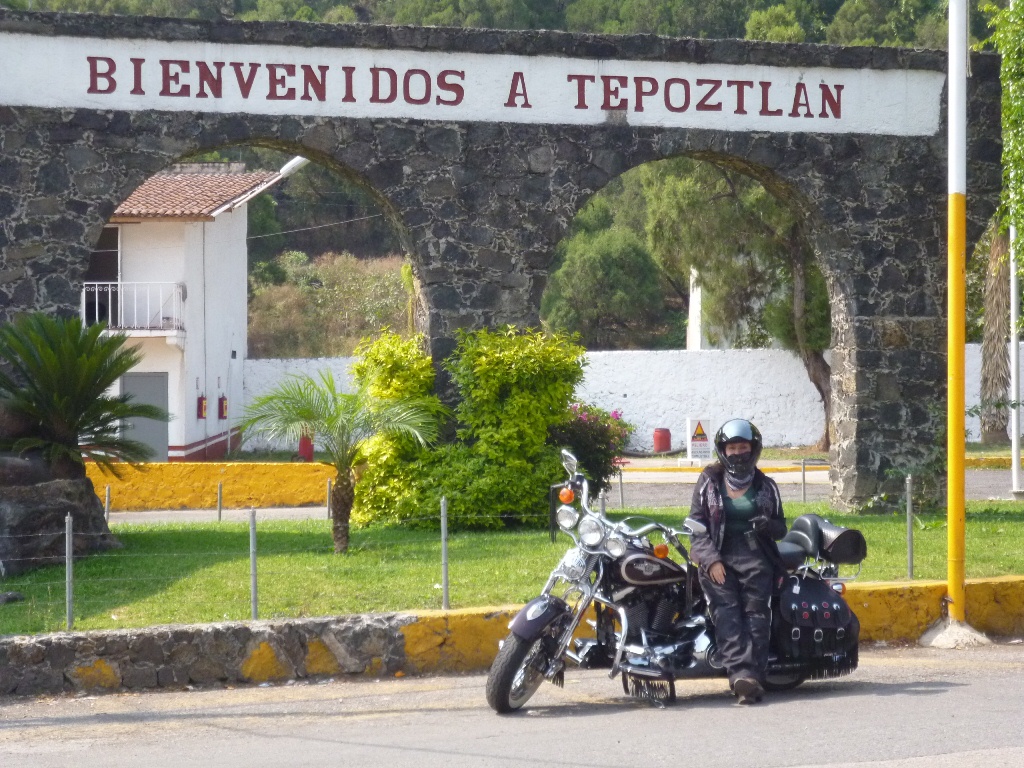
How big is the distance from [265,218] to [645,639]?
45.1m

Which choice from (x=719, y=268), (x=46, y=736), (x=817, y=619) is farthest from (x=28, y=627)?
(x=719, y=268)

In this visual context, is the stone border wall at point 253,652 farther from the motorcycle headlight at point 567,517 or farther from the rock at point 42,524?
the rock at point 42,524

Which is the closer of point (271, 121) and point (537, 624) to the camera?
point (537, 624)

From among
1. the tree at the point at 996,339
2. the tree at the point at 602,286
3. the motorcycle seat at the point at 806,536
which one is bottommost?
the motorcycle seat at the point at 806,536

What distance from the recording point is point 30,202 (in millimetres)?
13117

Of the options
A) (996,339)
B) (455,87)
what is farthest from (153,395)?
(996,339)

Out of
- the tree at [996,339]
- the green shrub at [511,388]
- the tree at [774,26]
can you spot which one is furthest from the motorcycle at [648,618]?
the tree at [774,26]

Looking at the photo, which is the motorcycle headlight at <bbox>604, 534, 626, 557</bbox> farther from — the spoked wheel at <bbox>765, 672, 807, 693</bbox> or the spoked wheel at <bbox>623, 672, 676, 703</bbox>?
the spoked wheel at <bbox>765, 672, 807, 693</bbox>

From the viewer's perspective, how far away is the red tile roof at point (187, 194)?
27.8 m

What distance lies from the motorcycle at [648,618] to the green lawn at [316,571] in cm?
188

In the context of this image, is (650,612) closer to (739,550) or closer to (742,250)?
(739,550)

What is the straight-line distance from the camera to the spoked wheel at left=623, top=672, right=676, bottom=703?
7176mm

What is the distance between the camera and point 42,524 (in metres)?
10.9

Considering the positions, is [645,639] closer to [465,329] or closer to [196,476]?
[465,329]
